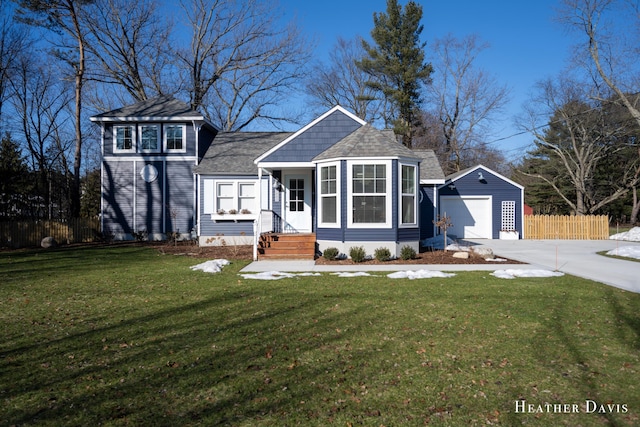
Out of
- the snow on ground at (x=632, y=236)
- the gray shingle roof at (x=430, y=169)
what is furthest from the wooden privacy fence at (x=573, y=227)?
the gray shingle roof at (x=430, y=169)

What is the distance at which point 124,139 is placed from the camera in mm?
21406

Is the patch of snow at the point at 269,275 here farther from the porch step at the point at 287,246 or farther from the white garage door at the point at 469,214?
the white garage door at the point at 469,214

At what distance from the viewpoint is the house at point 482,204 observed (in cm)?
→ 2323

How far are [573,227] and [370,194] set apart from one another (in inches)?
637

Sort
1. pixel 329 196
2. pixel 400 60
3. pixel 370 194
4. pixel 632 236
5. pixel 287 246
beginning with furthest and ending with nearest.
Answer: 1. pixel 400 60
2. pixel 632 236
3. pixel 287 246
4. pixel 329 196
5. pixel 370 194

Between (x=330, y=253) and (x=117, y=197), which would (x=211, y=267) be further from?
(x=117, y=197)

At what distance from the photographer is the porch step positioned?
14.3 metres

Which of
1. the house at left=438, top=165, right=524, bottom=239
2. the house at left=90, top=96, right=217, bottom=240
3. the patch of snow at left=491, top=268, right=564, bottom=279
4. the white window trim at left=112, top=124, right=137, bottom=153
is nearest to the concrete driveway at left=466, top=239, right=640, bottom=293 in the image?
the patch of snow at left=491, top=268, right=564, bottom=279

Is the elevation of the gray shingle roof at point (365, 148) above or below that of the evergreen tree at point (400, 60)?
below

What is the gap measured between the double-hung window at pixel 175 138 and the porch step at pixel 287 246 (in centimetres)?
854

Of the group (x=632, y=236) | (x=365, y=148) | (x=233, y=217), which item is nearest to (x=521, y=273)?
(x=365, y=148)

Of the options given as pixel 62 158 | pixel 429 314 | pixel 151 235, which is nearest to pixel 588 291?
pixel 429 314

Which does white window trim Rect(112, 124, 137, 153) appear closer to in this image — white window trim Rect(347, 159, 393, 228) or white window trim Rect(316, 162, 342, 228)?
white window trim Rect(316, 162, 342, 228)

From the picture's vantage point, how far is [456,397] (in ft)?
12.8
